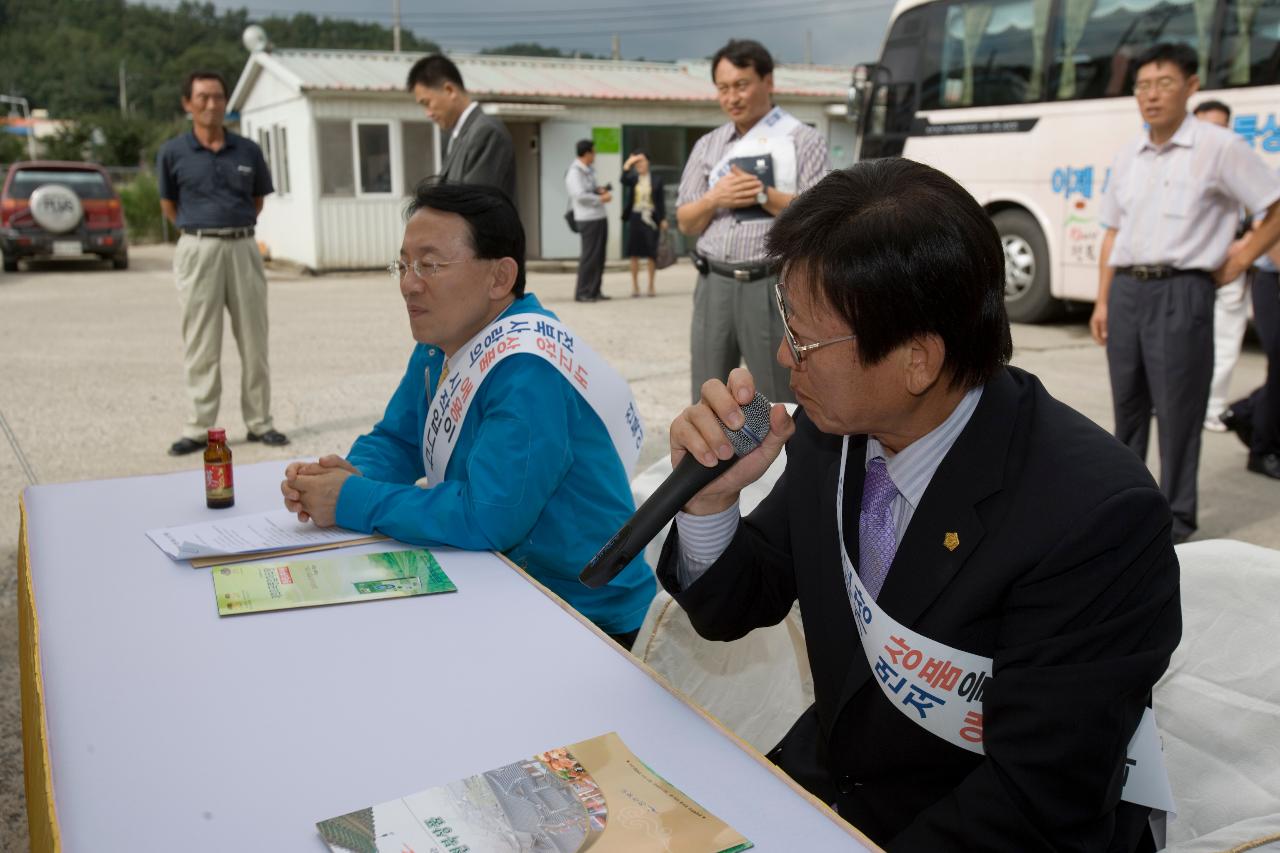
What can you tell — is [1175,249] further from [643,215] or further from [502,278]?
[643,215]

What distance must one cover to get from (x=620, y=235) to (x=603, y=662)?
17.2 m

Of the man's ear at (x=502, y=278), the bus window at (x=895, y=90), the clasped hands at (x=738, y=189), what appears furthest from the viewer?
the bus window at (x=895, y=90)

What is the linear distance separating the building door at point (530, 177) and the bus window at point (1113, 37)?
9932 millimetres

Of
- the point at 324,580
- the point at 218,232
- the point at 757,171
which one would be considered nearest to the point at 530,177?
the point at 218,232

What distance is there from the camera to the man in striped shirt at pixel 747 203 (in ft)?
13.8

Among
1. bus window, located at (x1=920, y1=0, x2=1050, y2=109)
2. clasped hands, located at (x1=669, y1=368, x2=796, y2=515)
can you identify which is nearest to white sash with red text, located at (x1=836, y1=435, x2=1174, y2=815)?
clasped hands, located at (x1=669, y1=368, x2=796, y2=515)

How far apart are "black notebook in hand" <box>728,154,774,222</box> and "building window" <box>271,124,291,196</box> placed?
14.5 m

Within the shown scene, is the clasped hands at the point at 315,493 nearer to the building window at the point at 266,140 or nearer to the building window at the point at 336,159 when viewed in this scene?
the building window at the point at 336,159

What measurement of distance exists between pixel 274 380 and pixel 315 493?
621 centimetres

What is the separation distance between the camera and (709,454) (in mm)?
1468

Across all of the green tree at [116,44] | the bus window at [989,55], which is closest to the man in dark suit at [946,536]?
the bus window at [989,55]

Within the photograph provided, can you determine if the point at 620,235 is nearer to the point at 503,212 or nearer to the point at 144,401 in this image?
the point at 144,401

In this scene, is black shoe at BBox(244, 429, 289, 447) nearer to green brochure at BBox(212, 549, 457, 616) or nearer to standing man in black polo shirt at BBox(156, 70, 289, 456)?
standing man in black polo shirt at BBox(156, 70, 289, 456)

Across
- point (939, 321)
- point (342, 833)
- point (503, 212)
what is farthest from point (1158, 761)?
point (503, 212)
